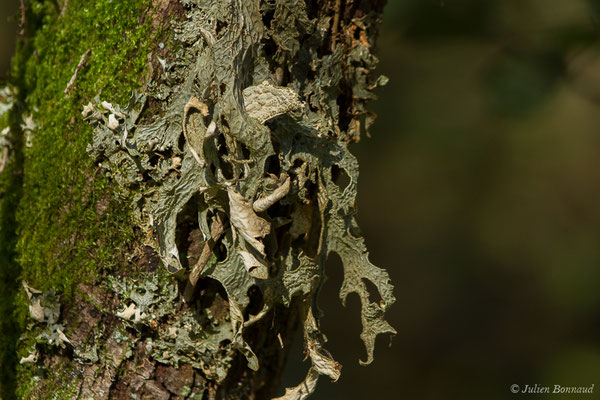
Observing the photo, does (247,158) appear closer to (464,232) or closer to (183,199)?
(183,199)

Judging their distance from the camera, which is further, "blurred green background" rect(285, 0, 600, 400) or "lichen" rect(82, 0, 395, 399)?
"blurred green background" rect(285, 0, 600, 400)

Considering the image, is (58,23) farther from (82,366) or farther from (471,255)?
(471,255)

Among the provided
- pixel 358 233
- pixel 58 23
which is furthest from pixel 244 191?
pixel 58 23

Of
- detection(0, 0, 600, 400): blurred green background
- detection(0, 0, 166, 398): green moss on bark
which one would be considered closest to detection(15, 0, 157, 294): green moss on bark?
detection(0, 0, 166, 398): green moss on bark

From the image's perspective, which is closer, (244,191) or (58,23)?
(244,191)

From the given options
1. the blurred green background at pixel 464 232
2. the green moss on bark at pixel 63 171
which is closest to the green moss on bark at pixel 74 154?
the green moss on bark at pixel 63 171

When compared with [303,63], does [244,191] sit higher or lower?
lower

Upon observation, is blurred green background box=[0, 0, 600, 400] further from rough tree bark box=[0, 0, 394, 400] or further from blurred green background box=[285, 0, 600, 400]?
rough tree bark box=[0, 0, 394, 400]
